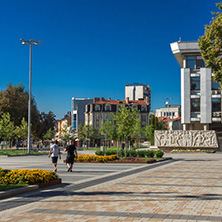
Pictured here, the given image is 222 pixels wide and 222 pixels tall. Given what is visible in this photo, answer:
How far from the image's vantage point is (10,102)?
65375mm

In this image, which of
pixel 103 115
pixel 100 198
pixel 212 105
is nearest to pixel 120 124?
pixel 100 198

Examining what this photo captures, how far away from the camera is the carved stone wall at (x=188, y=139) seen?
54688mm

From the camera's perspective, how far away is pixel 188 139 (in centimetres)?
5516

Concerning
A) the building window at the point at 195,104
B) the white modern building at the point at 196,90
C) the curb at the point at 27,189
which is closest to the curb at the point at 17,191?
the curb at the point at 27,189

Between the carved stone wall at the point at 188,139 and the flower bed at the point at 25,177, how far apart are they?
44.2 metres

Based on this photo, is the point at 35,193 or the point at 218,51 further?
the point at 218,51

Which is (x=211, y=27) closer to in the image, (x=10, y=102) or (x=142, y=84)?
(x=10, y=102)

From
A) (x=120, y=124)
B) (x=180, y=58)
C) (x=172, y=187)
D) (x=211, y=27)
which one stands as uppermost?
(x=180, y=58)

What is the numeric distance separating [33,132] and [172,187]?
186ft

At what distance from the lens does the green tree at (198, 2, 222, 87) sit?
21.4 metres

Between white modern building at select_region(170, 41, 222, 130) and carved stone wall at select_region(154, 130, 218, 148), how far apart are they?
6.16 metres

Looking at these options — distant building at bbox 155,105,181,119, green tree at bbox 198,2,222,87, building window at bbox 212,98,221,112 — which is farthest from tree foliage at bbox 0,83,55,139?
distant building at bbox 155,105,181,119

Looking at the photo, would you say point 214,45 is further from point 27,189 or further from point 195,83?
point 195,83

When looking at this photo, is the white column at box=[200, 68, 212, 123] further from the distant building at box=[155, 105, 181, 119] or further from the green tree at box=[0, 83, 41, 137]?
the distant building at box=[155, 105, 181, 119]
